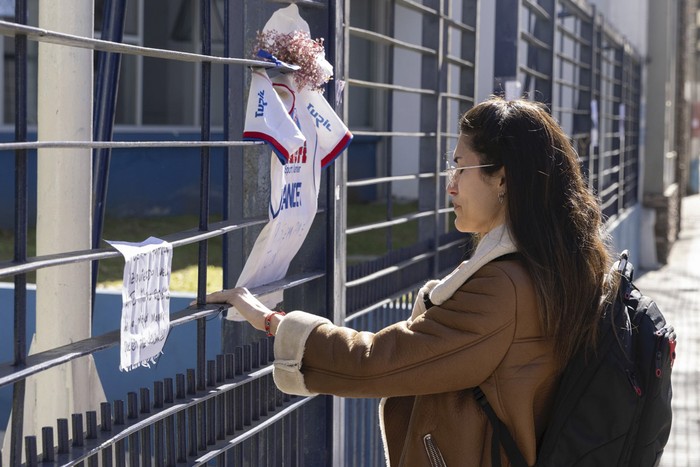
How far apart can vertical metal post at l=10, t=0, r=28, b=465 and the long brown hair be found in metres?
1.06

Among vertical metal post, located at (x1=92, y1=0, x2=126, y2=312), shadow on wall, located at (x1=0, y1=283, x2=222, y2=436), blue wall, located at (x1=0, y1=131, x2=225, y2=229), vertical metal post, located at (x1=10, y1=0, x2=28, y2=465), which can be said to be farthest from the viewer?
blue wall, located at (x1=0, y1=131, x2=225, y2=229)

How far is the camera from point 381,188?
1933cm

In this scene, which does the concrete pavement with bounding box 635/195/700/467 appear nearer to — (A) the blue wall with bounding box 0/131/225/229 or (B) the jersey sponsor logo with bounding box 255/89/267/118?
(B) the jersey sponsor logo with bounding box 255/89/267/118

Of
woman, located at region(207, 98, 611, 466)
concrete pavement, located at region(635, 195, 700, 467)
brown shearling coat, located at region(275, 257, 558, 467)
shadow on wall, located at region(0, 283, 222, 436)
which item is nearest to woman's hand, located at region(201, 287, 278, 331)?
woman, located at region(207, 98, 611, 466)

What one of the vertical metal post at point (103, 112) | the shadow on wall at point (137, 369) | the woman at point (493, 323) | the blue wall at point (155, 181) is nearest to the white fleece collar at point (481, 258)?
the woman at point (493, 323)

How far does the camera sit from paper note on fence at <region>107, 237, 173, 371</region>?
259 centimetres

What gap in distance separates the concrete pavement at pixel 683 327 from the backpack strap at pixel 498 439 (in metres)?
4.59

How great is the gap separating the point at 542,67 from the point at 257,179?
5008 millimetres

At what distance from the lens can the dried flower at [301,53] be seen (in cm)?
347

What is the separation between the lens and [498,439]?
266 centimetres

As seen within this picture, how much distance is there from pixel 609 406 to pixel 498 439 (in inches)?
10.4

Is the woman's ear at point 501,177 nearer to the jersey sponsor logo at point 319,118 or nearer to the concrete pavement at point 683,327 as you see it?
the jersey sponsor logo at point 319,118

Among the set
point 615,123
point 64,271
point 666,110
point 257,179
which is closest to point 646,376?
point 257,179

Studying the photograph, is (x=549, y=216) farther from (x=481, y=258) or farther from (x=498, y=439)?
(x=498, y=439)
